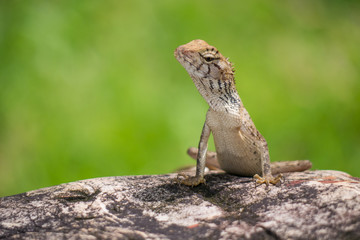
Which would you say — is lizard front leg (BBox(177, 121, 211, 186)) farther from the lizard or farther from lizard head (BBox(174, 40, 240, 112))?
lizard head (BBox(174, 40, 240, 112))

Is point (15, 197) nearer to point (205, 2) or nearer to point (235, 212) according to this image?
point (235, 212)

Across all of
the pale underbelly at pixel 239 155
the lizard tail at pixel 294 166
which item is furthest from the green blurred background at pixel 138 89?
the pale underbelly at pixel 239 155

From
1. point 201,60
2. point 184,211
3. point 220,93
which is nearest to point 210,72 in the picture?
point 201,60

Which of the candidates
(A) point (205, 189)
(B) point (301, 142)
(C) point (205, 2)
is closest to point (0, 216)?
(A) point (205, 189)

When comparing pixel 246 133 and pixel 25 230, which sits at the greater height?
pixel 246 133

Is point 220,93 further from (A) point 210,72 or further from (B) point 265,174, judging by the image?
(B) point 265,174

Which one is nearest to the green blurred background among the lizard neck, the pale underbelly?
the pale underbelly

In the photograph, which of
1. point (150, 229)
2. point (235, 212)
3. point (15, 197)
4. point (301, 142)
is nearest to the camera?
point (150, 229)
